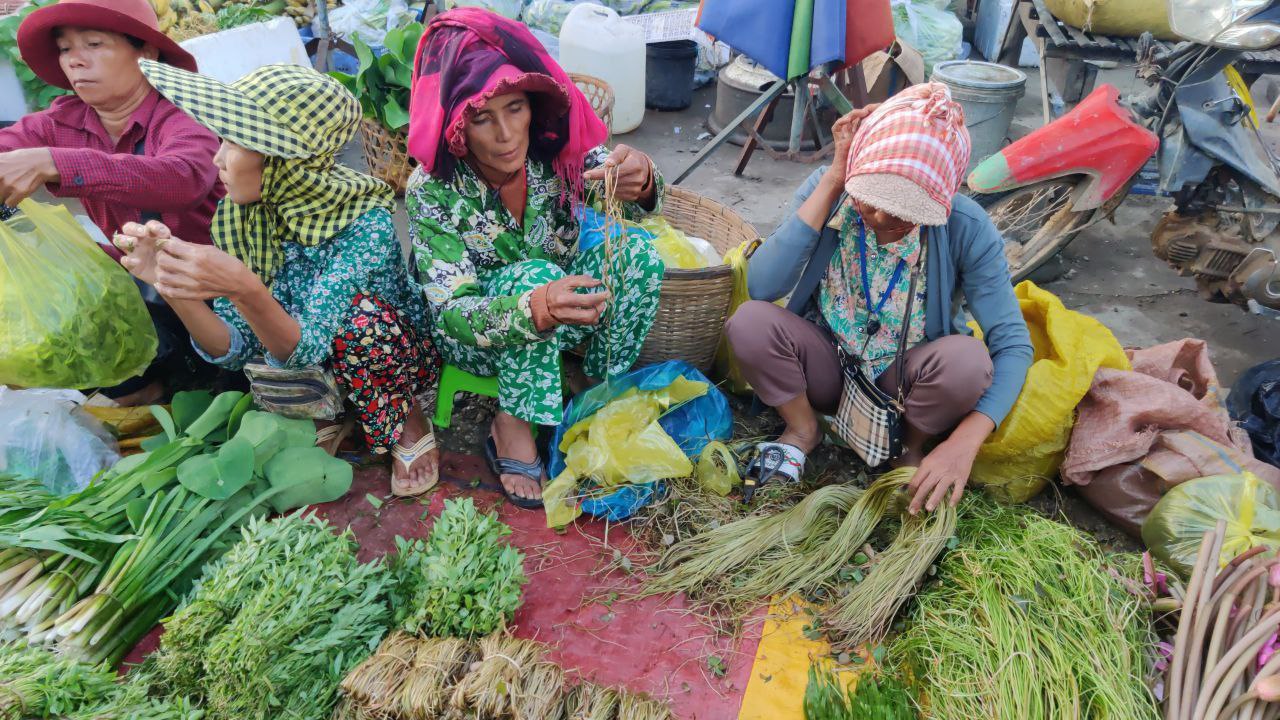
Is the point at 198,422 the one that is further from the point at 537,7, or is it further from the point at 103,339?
the point at 537,7

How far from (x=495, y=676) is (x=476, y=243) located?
4.18 feet

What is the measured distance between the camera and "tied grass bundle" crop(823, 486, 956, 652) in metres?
1.99

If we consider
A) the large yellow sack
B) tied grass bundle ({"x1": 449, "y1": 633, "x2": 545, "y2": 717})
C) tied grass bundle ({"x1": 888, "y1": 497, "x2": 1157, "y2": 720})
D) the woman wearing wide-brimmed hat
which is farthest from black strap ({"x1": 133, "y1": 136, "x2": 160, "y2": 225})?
the large yellow sack

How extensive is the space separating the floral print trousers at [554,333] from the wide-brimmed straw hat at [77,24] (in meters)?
1.29

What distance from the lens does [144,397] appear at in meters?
2.78

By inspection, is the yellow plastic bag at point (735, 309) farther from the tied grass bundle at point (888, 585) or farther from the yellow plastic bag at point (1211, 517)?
the yellow plastic bag at point (1211, 517)

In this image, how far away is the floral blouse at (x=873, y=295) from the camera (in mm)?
2281

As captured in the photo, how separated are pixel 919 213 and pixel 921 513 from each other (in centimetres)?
82

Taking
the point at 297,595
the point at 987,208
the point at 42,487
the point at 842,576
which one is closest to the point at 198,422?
the point at 42,487

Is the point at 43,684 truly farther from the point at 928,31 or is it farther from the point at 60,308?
the point at 928,31

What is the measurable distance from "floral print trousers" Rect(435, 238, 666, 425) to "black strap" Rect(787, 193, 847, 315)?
1.48ft

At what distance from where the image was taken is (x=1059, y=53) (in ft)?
13.5

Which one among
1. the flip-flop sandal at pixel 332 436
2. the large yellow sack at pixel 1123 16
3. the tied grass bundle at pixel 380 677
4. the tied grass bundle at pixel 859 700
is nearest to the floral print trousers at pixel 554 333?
the flip-flop sandal at pixel 332 436

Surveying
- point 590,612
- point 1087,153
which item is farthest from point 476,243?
point 1087,153
